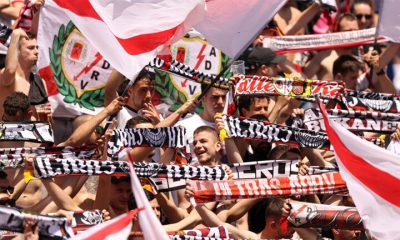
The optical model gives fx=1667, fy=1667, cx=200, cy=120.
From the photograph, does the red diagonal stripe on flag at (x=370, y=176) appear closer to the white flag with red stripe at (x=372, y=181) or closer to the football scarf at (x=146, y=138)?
the white flag with red stripe at (x=372, y=181)

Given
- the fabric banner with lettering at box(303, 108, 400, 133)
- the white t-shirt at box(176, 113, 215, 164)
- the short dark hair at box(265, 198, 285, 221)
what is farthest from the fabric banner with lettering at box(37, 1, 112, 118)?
the short dark hair at box(265, 198, 285, 221)

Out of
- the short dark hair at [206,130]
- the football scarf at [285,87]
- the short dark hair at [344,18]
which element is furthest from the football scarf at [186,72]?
the short dark hair at [344,18]

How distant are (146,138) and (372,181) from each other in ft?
7.19

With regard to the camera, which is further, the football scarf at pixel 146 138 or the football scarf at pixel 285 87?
the football scarf at pixel 285 87

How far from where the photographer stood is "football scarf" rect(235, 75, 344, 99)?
14594 millimetres

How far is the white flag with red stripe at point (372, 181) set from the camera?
12078 millimetres

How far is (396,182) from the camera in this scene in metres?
12.2

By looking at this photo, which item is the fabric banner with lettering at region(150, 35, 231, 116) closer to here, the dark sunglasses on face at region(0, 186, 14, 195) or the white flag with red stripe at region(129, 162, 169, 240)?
the dark sunglasses on face at region(0, 186, 14, 195)

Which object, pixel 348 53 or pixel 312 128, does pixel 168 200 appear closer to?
pixel 312 128

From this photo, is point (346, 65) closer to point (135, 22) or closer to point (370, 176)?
point (135, 22)

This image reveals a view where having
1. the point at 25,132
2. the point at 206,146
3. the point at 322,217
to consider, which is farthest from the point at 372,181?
the point at 25,132

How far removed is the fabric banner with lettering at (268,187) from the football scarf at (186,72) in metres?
1.48

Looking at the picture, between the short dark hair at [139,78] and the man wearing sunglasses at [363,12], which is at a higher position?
the man wearing sunglasses at [363,12]

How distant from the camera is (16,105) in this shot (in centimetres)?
1354
